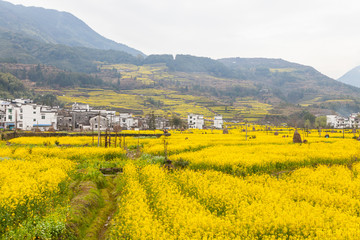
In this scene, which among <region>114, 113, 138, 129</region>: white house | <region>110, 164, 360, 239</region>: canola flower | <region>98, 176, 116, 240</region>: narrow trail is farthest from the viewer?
<region>114, 113, 138, 129</region>: white house

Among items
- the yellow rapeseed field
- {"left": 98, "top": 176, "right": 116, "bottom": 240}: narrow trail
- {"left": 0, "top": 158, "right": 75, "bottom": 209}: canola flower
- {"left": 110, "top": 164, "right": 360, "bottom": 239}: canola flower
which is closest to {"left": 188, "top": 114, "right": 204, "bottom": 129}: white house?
the yellow rapeseed field

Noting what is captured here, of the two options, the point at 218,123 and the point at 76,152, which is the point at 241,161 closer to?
the point at 76,152

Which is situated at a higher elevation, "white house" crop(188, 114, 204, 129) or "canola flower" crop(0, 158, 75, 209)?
"white house" crop(188, 114, 204, 129)

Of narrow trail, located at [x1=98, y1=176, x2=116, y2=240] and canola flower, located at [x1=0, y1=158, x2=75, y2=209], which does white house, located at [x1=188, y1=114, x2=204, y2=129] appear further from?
canola flower, located at [x1=0, y1=158, x2=75, y2=209]

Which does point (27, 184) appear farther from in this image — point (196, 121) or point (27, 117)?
point (196, 121)

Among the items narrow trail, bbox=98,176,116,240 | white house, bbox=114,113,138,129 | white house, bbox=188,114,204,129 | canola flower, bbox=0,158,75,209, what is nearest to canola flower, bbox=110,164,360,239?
narrow trail, bbox=98,176,116,240

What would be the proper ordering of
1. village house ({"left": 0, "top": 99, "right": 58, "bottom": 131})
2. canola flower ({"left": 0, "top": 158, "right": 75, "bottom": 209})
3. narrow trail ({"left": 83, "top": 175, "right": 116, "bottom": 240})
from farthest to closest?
village house ({"left": 0, "top": 99, "right": 58, "bottom": 131})
narrow trail ({"left": 83, "top": 175, "right": 116, "bottom": 240})
canola flower ({"left": 0, "top": 158, "right": 75, "bottom": 209})

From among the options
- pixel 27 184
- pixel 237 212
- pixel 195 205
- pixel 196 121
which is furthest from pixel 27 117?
pixel 237 212

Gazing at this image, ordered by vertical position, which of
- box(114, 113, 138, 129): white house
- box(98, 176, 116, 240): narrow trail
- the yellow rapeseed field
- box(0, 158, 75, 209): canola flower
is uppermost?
box(114, 113, 138, 129): white house

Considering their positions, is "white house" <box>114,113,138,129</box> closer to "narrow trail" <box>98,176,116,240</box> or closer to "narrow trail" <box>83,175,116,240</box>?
"narrow trail" <box>98,176,116,240</box>

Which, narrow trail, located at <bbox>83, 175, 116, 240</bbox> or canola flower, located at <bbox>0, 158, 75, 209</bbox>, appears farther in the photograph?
narrow trail, located at <bbox>83, 175, 116, 240</bbox>

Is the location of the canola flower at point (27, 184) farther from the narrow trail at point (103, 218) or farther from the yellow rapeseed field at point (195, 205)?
the narrow trail at point (103, 218)

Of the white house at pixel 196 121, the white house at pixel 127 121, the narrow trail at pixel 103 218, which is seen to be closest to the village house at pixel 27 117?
the white house at pixel 127 121

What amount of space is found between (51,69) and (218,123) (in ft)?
495
